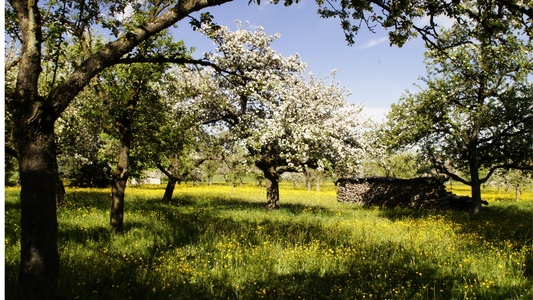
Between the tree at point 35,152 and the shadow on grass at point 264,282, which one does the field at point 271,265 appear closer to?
the shadow on grass at point 264,282

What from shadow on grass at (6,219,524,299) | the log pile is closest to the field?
shadow on grass at (6,219,524,299)

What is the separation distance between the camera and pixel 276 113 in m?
13.7

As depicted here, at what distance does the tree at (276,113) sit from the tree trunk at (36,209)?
9578mm

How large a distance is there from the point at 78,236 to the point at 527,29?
36.1 feet

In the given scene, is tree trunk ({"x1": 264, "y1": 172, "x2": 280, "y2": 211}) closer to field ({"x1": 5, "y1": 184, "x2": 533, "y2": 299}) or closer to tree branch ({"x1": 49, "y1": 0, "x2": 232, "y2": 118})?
field ({"x1": 5, "y1": 184, "x2": 533, "y2": 299})

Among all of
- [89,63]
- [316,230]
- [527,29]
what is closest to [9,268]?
[89,63]

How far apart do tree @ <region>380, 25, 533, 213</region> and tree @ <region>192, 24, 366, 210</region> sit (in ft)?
12.2

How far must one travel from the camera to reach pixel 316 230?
10148 millimetres

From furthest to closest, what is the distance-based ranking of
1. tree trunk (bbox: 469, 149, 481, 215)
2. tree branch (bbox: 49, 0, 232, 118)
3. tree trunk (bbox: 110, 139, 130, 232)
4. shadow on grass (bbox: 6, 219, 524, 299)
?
tree trunk (bbox: 469, 149, 481, 215)
tree trunk (bbox: 110, 139, 130, 232)
shadow on grass (bbox: 6, 219, 524, 299)
tree branch (bbox: 49, 0, 232, 118)

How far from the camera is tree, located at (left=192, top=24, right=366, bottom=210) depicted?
1362cm

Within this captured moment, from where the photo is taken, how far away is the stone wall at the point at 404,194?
62.3 feet

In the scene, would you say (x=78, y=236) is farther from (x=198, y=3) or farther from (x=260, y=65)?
(x=260, y=65)

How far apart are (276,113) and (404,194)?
1307 centimetres

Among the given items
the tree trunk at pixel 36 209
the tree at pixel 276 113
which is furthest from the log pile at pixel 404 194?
the tree trunk at pixel 36 209
